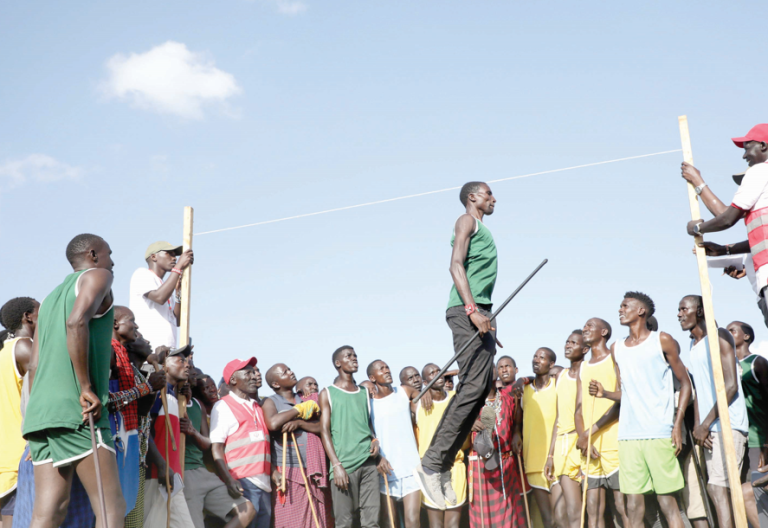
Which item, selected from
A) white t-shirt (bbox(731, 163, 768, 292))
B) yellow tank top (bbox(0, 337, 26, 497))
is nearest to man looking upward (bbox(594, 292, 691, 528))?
white t-shirt (bbox(731, 163, 768, 292))

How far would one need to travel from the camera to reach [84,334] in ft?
13.5

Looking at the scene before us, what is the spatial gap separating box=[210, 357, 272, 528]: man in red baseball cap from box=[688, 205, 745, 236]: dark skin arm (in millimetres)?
5067

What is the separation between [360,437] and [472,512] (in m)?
1.67

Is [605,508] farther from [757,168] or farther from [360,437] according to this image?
[757,168]

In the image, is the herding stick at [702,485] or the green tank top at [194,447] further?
the green tank top at [194,447]

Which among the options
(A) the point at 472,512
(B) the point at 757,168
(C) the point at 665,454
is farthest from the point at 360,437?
(B) the point at 757,168

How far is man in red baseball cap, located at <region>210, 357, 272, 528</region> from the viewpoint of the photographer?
7750 mm

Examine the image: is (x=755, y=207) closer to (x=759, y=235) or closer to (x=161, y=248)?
(x=759, y=235)

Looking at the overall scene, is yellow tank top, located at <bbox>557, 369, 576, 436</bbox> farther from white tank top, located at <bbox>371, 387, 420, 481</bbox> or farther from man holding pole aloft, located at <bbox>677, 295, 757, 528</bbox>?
white tank top, located at <bbox>371, 387, 420, 481</bbox>

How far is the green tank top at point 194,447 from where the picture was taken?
7566 millimetres

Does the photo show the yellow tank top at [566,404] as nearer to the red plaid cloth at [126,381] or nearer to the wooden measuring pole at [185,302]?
the wooden measuring pole at [185,302]

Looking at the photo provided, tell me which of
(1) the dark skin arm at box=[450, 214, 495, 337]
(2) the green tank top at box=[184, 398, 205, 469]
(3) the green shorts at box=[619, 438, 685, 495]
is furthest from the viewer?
(2) the green tank top at box=[184, 398, 205, 469]

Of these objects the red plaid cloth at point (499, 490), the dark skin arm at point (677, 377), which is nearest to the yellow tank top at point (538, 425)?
the red plaid cloth at point (499, 490)

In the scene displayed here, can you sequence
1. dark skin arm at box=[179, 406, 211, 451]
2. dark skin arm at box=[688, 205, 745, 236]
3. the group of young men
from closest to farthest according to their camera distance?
the group of young men
dark skin arm at box=[688, 205, 745, 236]
dark skin arm at box=[179, 406, 211, 451]
